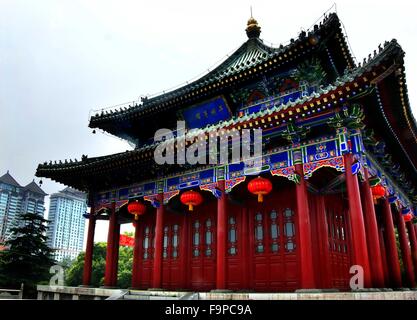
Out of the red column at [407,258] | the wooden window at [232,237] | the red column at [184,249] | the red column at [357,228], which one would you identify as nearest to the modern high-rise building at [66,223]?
the red column at [184,249]

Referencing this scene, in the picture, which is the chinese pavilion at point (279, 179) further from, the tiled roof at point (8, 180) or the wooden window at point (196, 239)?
the tiled roof at point (8, 180)

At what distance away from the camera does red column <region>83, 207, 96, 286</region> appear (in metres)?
15.4

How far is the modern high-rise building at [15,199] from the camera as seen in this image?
68.3 meters

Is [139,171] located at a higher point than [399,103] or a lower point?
lower

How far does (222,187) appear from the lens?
40.4ft

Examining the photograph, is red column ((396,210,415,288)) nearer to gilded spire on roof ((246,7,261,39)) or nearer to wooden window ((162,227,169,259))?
wooden window ((162,227,169,259))

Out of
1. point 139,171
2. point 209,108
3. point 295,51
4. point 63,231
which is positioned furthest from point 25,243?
point 63,231

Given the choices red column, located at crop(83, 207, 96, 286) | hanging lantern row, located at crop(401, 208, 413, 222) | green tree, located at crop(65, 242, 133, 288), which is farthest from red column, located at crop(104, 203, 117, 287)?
green tree, located at crop(65, 242, 133, 288)

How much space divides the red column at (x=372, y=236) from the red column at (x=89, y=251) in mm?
11496

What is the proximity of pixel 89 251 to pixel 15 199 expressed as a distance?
6344cm

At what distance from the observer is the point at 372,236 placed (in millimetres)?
9969

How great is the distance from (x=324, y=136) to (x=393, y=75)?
2.44m

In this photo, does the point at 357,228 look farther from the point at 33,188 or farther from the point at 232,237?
the point at 33,188
